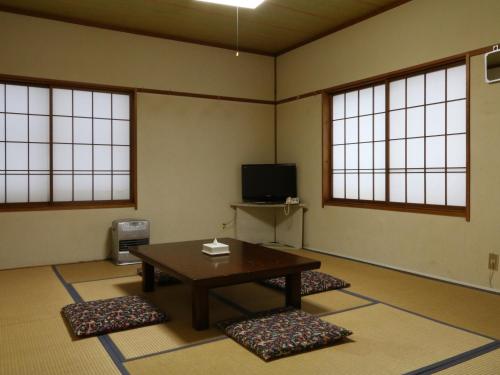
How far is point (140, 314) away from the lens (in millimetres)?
2900

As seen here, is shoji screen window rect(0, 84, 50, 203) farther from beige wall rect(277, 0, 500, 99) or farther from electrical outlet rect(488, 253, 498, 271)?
electrical outlet rect(488, 253, 498, 271)

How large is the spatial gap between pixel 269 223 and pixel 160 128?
6.80 feet

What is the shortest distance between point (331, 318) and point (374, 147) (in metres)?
2.56

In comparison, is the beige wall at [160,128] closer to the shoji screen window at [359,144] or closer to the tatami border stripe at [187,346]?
the shoji screen window at [359,144]

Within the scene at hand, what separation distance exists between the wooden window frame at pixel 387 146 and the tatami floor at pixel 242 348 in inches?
27.8

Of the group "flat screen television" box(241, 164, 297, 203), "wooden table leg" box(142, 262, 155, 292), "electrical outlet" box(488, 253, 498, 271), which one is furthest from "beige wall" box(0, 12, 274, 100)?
"electrical outlet" box(488, 253, 498, 271)

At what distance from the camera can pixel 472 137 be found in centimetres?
378

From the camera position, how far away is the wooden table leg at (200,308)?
2.74m

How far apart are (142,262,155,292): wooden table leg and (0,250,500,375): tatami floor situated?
8 cm

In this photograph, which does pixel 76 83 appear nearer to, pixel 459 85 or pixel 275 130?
pixel 275 130

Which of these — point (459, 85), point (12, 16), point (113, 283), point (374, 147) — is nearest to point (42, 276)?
point (113, 283)

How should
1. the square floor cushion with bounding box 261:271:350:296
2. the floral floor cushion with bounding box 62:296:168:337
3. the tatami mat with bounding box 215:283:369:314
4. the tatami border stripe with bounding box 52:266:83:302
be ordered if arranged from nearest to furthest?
the floral floor cushion with bounding box 62:296:168:337 < the tatami mat with bounding box 215:283:369:314 < the tatami border stripe with bounding box 52:266:83:302 < the square floor cushion with bounding box 261:271:350:296

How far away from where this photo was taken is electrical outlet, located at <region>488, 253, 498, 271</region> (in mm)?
3627

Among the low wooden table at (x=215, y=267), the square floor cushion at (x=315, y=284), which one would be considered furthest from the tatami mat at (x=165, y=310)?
the square floor cushion at (x=315, y=284)
